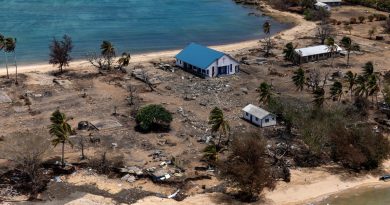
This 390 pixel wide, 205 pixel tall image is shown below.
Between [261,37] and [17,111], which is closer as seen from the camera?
[17,111]

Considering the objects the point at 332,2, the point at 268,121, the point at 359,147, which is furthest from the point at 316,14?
the point at 359,147

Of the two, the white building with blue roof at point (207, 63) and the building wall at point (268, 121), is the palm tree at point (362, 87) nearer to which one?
the building wall at point (268, 121)

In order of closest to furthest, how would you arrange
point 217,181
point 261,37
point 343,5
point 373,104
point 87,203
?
point 87,203
point 217,181
point 373,104
point 261,37
point 343,5

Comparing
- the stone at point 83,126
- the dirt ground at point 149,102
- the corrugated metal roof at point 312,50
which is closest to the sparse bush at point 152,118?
the dirt ground at point 149,102

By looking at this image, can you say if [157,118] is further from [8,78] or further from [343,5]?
[343,5]

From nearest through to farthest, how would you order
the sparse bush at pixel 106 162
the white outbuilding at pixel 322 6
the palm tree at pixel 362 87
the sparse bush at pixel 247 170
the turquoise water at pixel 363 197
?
the sparse bush at pixel 247 170 < the turquoise water at pixel 363 197 < the sparse bush at pixel 106 162 < the palm tree at pixel 362 87 < the white outbuilding at pixel 322 6

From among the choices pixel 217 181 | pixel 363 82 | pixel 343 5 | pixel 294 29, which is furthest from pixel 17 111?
pixel 343 5

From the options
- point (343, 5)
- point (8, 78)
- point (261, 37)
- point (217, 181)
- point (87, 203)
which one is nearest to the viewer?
point (87, 203)

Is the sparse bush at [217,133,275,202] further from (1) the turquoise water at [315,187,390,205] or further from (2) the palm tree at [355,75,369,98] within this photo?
(2) the palm tree at [355,75,369,98]
